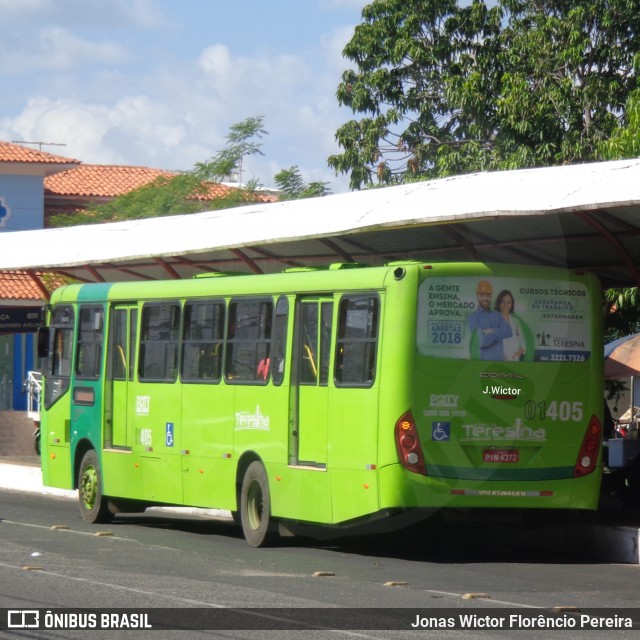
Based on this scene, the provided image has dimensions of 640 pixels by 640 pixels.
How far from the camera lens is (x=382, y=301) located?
1408 centimetres

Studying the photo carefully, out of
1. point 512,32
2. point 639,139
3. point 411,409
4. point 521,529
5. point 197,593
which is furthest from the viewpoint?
point 512,32

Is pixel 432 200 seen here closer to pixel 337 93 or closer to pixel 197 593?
pixel 197 593

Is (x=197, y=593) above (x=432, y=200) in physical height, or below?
below

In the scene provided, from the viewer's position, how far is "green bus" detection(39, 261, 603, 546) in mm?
13953

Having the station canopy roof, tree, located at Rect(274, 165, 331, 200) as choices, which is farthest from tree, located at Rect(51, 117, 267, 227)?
the station canopy roof

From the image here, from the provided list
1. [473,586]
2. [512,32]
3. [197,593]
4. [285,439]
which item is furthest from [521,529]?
[512,32]

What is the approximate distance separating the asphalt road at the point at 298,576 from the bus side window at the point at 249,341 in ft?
5.92

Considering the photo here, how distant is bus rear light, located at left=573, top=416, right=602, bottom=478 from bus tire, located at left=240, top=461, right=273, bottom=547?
10.3 feet

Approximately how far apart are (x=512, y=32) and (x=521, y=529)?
23329 mm

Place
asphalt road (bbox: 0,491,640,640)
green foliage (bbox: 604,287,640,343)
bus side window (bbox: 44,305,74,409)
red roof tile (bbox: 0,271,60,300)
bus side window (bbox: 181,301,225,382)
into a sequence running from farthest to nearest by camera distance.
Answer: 1. red roof tile (bbox: 0,271,60,300)
2. green foliage (bbox: 604,287,640,343)
3. bus side window (bbox: 44,305,74,409)
4. bus side window (bbox: 181,301,225,382)
5. asphalt road (bbox: 0,491,640,640)

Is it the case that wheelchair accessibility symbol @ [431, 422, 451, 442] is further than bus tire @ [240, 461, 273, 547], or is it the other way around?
bus tire @ [240, 461, 273, 547]

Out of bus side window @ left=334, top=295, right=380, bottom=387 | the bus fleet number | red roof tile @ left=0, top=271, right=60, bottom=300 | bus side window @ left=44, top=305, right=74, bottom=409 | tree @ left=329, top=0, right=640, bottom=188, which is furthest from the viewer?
red roof tile @ left=0, top=271, right=60, bottom=300

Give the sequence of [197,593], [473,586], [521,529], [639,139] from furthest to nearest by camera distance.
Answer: [639,139], [521,529], [473,586], [197,593]

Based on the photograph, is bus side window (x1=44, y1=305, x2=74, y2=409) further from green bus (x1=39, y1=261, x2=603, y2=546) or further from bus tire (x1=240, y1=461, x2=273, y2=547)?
bus tire (x1=240, y1=461, x2=273, y2=547)
